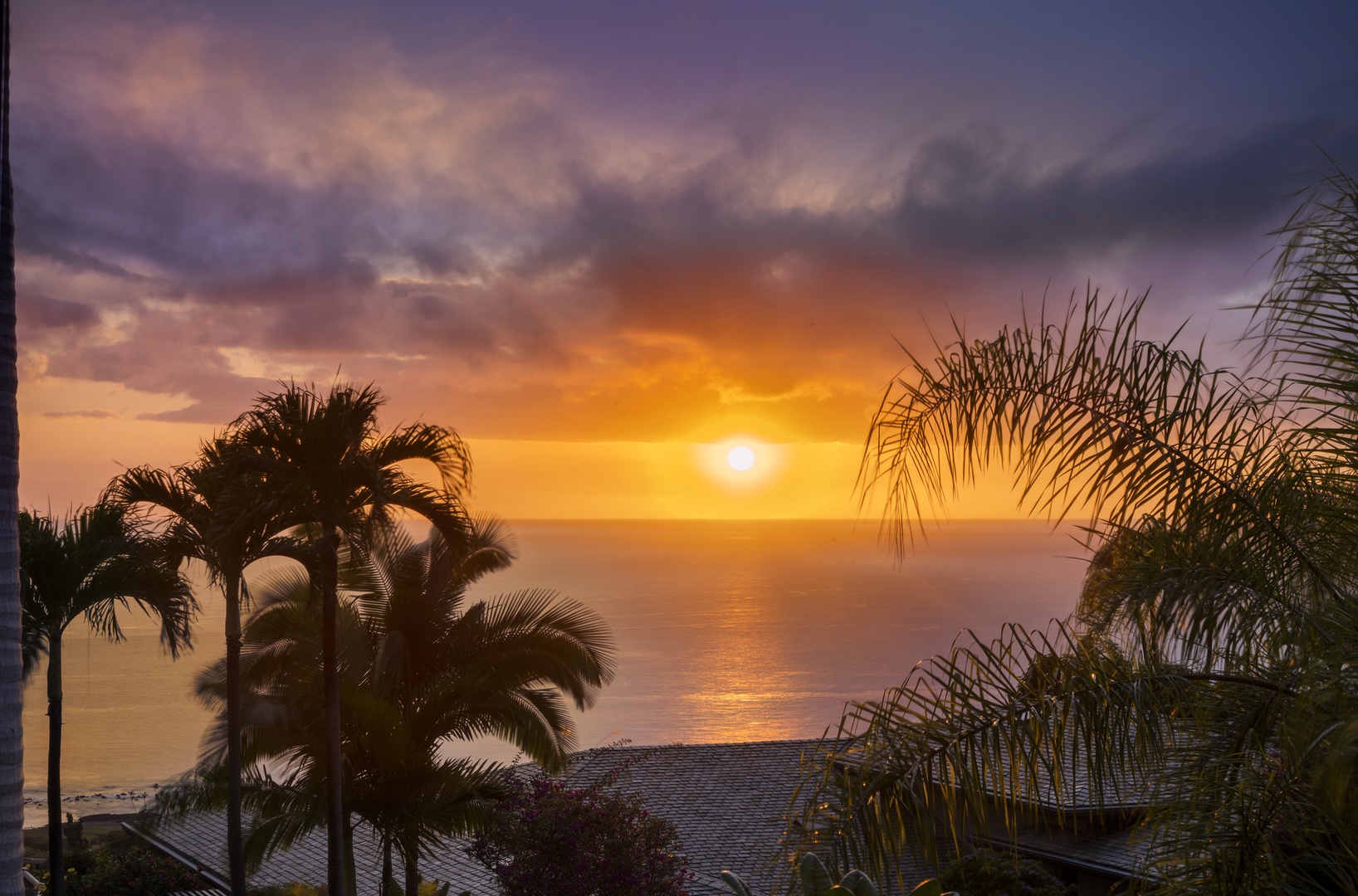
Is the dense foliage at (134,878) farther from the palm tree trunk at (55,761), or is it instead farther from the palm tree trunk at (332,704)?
the palm tree trunk at (332,704)

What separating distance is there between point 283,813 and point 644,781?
30.7ft

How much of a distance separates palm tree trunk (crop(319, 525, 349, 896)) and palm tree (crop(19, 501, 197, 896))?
2.68m

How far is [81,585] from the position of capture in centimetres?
1158

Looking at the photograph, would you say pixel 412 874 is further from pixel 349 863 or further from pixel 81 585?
pixel 81 585

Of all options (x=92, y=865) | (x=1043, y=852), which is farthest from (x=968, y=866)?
(x=92, y=865)

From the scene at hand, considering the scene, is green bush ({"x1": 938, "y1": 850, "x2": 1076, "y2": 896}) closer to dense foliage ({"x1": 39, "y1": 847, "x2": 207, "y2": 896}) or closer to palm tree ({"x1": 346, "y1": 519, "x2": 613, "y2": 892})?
palm tree ({"x1": 346, "y1": 519, "x2": 613, "y2": 892})

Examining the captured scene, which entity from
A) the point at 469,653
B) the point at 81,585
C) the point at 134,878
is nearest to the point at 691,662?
the point at 134,878

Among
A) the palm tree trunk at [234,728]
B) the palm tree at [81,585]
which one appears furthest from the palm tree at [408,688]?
the palm tree at [81,585]

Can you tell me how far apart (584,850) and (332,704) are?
3.25 metres

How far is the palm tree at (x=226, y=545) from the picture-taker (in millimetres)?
10906

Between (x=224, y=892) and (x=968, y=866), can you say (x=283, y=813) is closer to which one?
(x=224, y=892)

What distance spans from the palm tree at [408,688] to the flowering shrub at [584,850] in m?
1.71

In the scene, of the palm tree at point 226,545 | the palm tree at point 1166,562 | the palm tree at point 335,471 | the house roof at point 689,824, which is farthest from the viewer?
the house roof at point 689,824

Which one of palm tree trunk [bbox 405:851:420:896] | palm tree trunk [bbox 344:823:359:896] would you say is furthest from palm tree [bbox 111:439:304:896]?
palm tree trunk [bbox 405:851:420:896]
